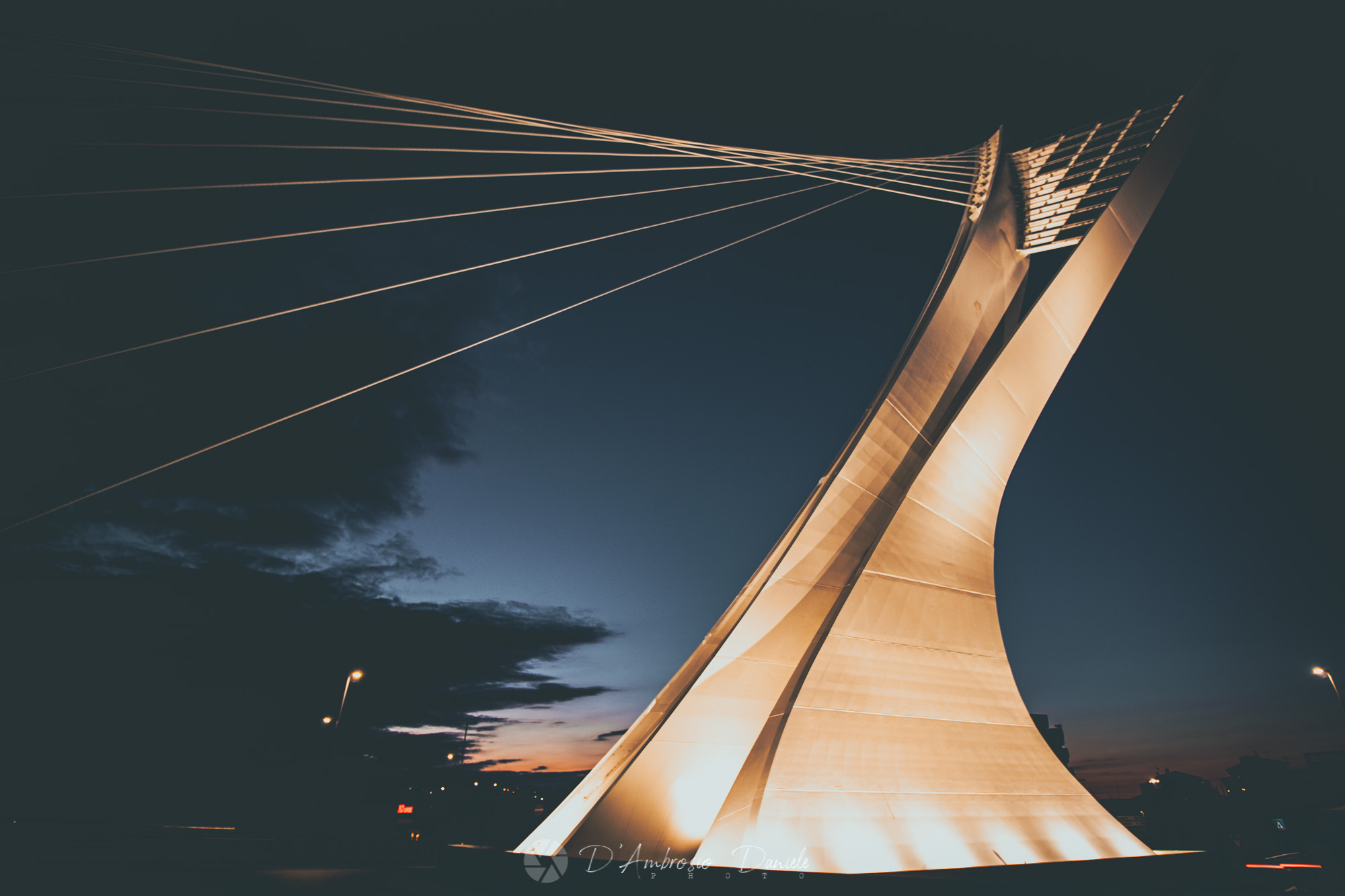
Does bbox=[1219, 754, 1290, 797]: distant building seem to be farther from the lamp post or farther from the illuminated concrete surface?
the illuminated concrete surface

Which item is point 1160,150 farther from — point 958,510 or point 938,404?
point 958,510

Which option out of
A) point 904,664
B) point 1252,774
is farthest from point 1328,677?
point 1252,774

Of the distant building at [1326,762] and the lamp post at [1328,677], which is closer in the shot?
the lamp post at [1328,677]

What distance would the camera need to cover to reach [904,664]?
27.3 ft

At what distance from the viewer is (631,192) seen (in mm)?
8195

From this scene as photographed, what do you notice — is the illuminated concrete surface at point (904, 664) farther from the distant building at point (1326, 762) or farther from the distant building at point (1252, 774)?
the distant building at point (1252, 774)

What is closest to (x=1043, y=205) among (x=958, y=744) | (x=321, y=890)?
(x=958, y=744)

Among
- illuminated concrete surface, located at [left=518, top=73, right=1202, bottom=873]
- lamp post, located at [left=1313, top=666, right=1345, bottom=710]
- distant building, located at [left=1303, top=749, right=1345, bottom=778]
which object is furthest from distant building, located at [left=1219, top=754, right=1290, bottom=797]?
illuminated concrete surface, located at [left=518, top=73, right=1202, bottom=873]

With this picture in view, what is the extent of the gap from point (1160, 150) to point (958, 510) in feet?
22.3

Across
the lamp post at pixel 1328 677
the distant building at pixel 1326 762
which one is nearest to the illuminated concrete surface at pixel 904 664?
the lamp post at pixel 1328 677

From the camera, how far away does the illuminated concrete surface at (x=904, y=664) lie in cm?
708

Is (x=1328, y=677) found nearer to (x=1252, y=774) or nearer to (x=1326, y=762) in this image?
(x=1326, y=762)

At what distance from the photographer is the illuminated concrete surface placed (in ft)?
23.2

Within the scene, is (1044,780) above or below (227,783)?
above
